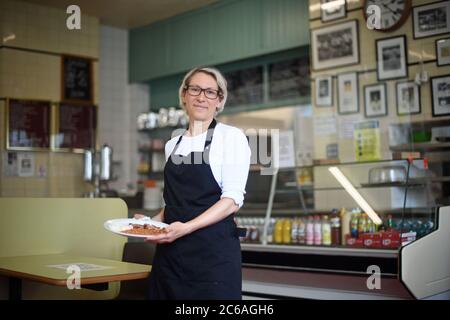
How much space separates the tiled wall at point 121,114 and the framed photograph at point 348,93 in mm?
2842

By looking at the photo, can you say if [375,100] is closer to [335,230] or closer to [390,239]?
[335,230]

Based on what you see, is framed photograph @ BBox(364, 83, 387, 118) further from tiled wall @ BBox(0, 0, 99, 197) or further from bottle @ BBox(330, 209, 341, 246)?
tiled wall @ BBox(0, 0, 99, 197)

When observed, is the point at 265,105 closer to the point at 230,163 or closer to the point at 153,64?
the point at 153,64

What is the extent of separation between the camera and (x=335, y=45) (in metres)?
5.05

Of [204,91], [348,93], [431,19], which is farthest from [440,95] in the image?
[204,91]

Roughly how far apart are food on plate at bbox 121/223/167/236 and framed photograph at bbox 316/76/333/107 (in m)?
3.23

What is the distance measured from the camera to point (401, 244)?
321cm

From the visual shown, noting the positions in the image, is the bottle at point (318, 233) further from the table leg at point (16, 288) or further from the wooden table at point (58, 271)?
the table leg at point (16, 288)

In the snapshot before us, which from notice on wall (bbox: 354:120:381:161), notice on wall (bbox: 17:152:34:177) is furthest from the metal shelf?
notice on wall (bbox: 17:152:34:177)

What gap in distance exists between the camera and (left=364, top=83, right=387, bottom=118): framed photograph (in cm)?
469

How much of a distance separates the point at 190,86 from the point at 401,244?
65.1 inches

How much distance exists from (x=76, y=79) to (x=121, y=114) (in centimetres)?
301
